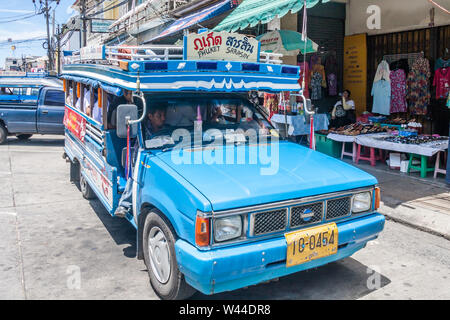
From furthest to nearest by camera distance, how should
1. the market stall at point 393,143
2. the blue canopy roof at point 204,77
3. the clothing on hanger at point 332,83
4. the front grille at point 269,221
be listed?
the clothing on hanger at point 332,83, the market stall at point 393,143, the blue canopy roof at point 204,77, the front grille at point 269,221

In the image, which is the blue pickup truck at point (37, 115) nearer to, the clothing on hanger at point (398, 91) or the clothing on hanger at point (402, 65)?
the clothing on hanger at point (398, 91)

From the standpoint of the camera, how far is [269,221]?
11.4ft

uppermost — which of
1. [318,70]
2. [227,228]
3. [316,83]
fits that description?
[318,70]

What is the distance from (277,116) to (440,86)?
3.89 meters

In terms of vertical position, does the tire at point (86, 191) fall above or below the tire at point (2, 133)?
below

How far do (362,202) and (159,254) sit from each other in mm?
1966

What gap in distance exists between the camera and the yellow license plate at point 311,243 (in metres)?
3.48

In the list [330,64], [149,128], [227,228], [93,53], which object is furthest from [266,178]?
[330,64]

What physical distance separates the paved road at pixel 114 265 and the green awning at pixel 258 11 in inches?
158

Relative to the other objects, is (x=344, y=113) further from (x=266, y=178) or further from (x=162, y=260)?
(x=162, y=260)

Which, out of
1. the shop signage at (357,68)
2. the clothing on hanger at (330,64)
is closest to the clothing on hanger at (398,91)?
the shop signage at (357,68)

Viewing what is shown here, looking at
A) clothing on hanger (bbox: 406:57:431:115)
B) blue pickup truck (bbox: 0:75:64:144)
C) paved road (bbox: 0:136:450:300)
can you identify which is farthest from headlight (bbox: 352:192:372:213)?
blue pickup truck (bbox: 0:75:64:144)
